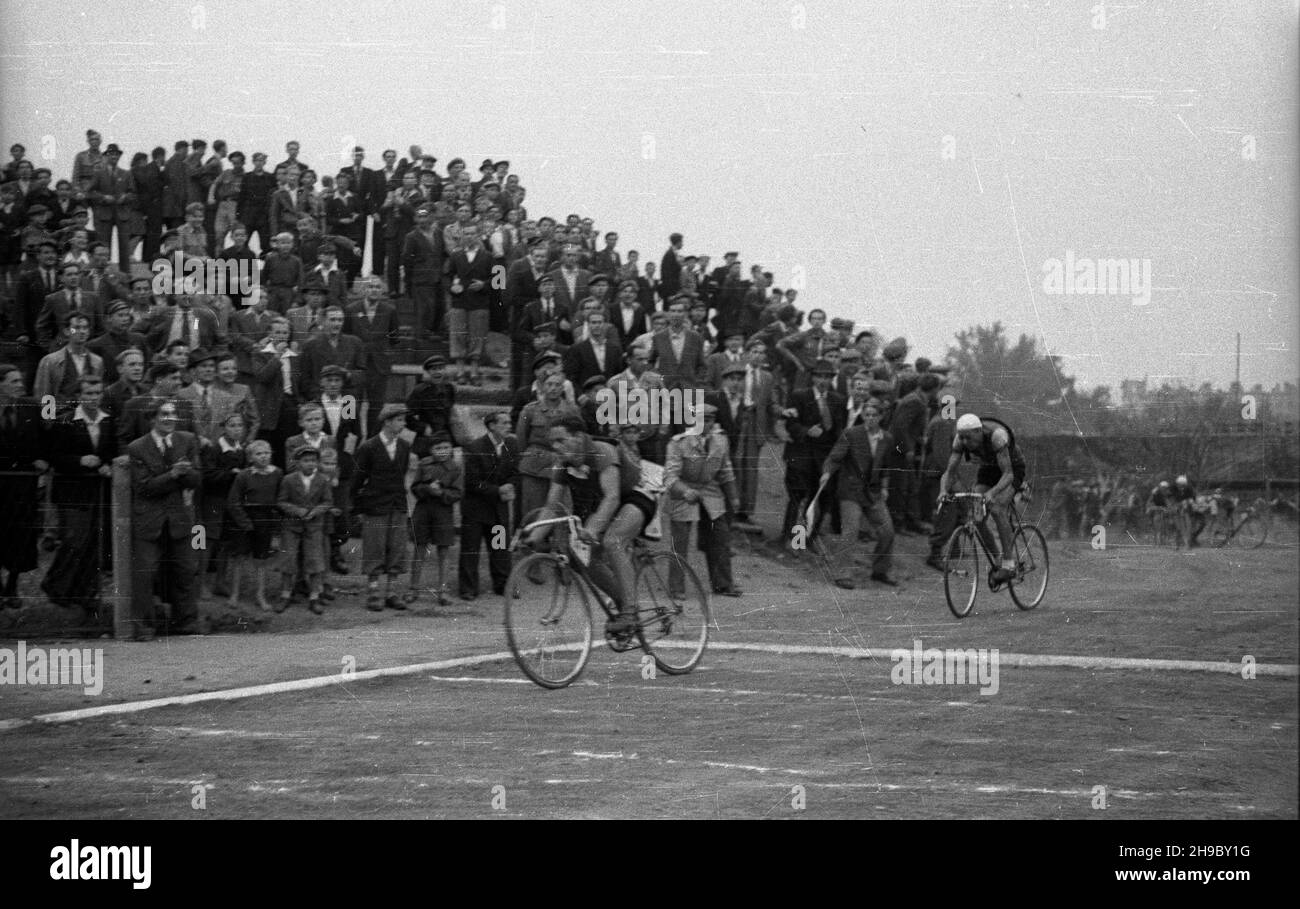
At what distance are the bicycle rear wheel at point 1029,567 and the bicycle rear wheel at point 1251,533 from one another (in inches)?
46.7

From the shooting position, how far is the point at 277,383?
34.9 ft

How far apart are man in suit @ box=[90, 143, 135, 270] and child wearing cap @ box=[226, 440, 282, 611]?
2002 mm

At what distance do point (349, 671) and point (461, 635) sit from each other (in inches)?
29.0

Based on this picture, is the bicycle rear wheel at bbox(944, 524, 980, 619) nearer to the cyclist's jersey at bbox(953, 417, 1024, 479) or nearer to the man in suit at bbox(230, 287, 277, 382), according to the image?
the cyclist's jersey at bbox(953, 417, 1024, 479)

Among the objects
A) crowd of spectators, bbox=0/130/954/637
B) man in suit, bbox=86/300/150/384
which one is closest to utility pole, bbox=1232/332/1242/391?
crowd of spectators, bbox=0/130/954/637

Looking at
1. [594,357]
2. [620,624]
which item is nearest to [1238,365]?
[620,624]

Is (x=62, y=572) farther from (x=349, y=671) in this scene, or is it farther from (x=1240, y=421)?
(x=1240, y=421)

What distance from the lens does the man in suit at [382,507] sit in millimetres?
9898

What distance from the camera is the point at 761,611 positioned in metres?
9.89

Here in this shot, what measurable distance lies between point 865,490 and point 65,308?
17.6 ft

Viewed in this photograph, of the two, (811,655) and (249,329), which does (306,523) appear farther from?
(811,655)

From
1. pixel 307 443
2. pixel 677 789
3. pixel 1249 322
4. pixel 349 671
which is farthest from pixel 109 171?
pixel 1249 322

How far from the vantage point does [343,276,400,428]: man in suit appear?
1050 cm

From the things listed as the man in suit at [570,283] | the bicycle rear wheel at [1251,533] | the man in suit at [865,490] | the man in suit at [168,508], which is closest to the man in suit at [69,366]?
the man in suit at [168,508]
